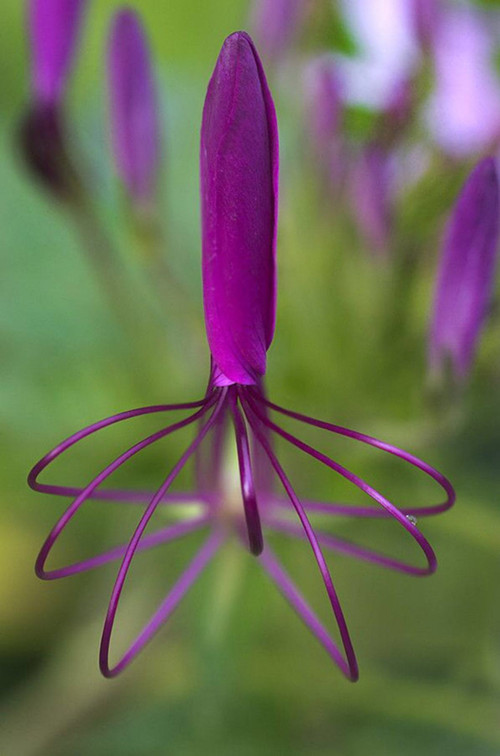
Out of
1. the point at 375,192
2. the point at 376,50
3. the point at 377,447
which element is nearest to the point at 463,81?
the point at 376,50

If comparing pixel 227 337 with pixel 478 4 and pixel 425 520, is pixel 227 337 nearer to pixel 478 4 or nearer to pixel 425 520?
pixel 425 520

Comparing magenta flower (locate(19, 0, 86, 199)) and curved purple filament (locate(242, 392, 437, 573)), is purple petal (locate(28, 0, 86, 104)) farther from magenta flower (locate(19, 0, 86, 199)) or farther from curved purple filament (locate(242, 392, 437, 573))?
curved purple filament (locate(242, 392, 437, 573))

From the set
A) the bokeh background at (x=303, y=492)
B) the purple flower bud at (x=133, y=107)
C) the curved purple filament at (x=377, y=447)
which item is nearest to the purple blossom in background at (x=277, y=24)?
the bokeh background at (x=303, y=492)

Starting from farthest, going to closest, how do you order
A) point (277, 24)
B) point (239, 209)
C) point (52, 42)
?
point (277, 24)
point (52, 42)
point (239, 209)

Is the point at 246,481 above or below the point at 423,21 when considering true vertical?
below

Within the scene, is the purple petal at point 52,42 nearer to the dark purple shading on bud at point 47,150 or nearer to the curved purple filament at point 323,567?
the dark purple shading on bud at point 47,150

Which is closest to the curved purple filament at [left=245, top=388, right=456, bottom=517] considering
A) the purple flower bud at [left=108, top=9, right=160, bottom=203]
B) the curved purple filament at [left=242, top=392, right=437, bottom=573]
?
the curved purple filament at [left=242, top=392, right=437, bottom=573]

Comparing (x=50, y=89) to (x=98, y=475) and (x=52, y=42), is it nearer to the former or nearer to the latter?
(x=52, y=42)
